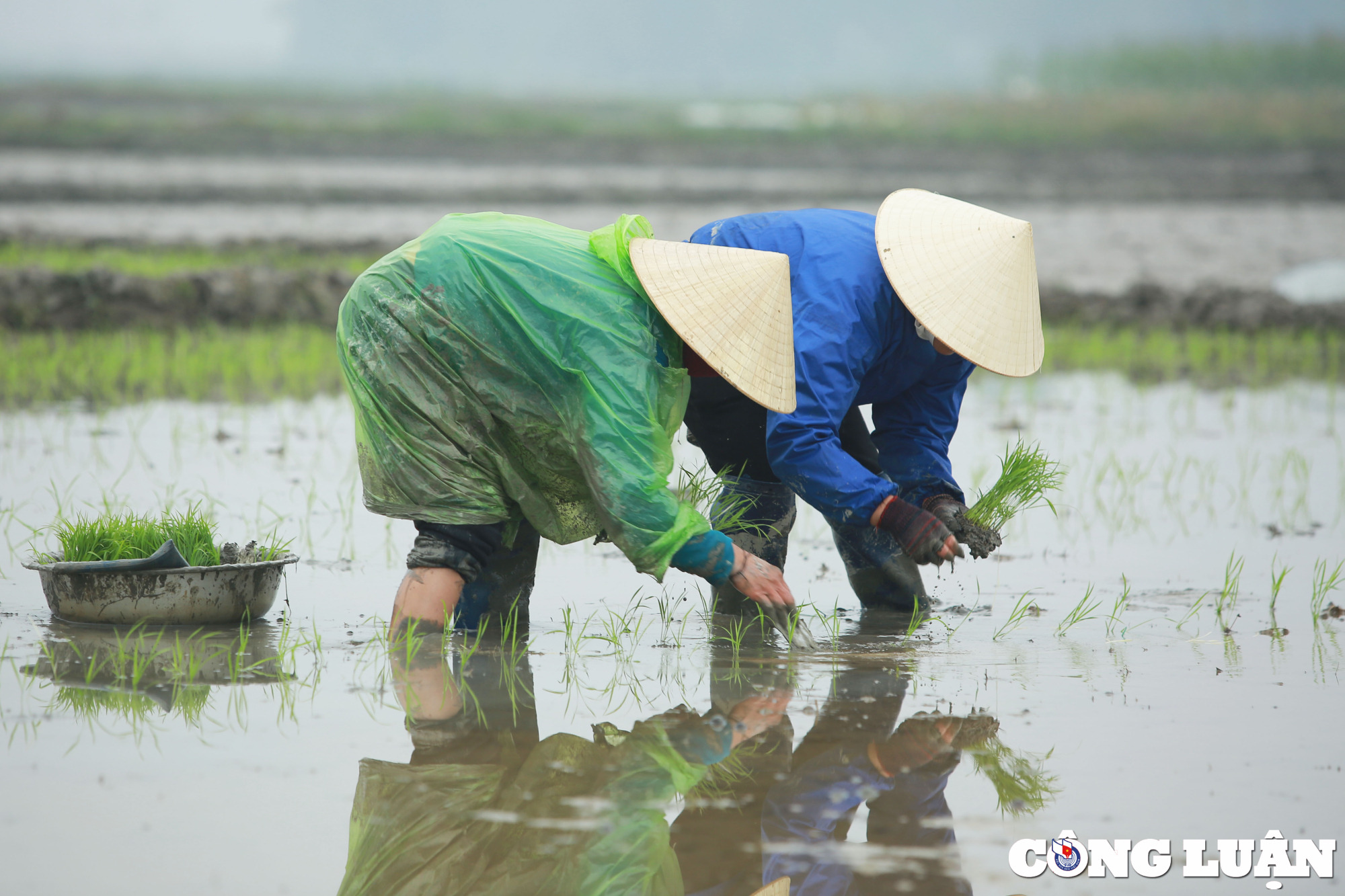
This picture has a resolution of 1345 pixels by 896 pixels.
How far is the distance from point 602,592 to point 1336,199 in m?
19.1

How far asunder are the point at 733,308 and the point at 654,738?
908 millimetres

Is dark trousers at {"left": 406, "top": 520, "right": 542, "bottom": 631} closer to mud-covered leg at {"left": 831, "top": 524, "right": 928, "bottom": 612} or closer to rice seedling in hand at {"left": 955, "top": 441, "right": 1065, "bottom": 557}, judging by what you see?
mud-covered leg at {"left": 831, "top": 524, "right": 928, "bottom": 612}

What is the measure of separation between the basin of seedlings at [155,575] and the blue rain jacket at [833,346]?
1.35 m

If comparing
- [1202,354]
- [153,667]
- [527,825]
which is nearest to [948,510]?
[527,825]

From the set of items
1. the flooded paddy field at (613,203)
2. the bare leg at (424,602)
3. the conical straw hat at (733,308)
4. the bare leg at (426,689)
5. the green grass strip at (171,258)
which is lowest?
the bare leg at (426,689)

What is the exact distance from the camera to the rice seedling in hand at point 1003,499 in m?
3.45

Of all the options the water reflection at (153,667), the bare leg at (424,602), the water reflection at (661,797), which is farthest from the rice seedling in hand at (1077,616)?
the water reflection at (153,667)

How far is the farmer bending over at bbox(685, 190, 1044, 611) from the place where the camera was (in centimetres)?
301

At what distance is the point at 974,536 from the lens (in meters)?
3.44

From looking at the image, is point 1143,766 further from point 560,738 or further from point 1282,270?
point 1282,270

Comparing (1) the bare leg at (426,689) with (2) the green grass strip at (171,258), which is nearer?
(1) the bare leg at (426,689)

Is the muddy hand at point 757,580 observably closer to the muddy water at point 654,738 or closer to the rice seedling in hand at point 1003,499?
the muddy water at point 654,738

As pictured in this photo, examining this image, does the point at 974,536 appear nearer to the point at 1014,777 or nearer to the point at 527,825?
the point at 1014,777

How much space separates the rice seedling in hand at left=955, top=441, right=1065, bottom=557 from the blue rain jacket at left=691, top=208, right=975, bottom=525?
12.0 inches
